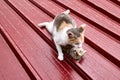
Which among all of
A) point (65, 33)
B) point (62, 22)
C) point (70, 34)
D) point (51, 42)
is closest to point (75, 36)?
point (70, 34)

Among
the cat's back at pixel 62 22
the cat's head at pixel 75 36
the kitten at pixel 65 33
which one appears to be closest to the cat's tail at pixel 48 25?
the kitten at pixel 65 33

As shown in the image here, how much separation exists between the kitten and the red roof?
10 centimetres

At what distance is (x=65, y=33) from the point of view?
2174mm

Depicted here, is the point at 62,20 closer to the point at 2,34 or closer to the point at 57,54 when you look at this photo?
the point at 57,54

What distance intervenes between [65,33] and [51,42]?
1.05 ft

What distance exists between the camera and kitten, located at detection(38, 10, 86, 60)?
6.78 ft

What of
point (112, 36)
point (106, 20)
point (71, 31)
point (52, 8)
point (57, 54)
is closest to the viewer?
point (71, 31)

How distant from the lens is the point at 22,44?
246cm

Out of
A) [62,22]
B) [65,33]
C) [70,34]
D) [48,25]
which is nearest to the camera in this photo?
[70,34]

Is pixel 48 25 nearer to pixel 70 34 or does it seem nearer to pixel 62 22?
pixel 62 22

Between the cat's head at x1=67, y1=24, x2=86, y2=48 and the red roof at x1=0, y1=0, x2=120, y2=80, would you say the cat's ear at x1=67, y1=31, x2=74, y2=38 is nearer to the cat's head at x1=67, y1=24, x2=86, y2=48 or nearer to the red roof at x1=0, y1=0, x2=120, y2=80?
the cat's head at x1=67, y1=24, x2=86, y2=48

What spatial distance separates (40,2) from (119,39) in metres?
1.37

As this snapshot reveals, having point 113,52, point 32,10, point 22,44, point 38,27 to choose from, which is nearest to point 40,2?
point 32,10

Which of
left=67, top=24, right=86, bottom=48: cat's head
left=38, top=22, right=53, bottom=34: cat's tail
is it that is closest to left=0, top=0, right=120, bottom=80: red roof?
left=38, top=22, right=53, bottom=34: cat's tail
